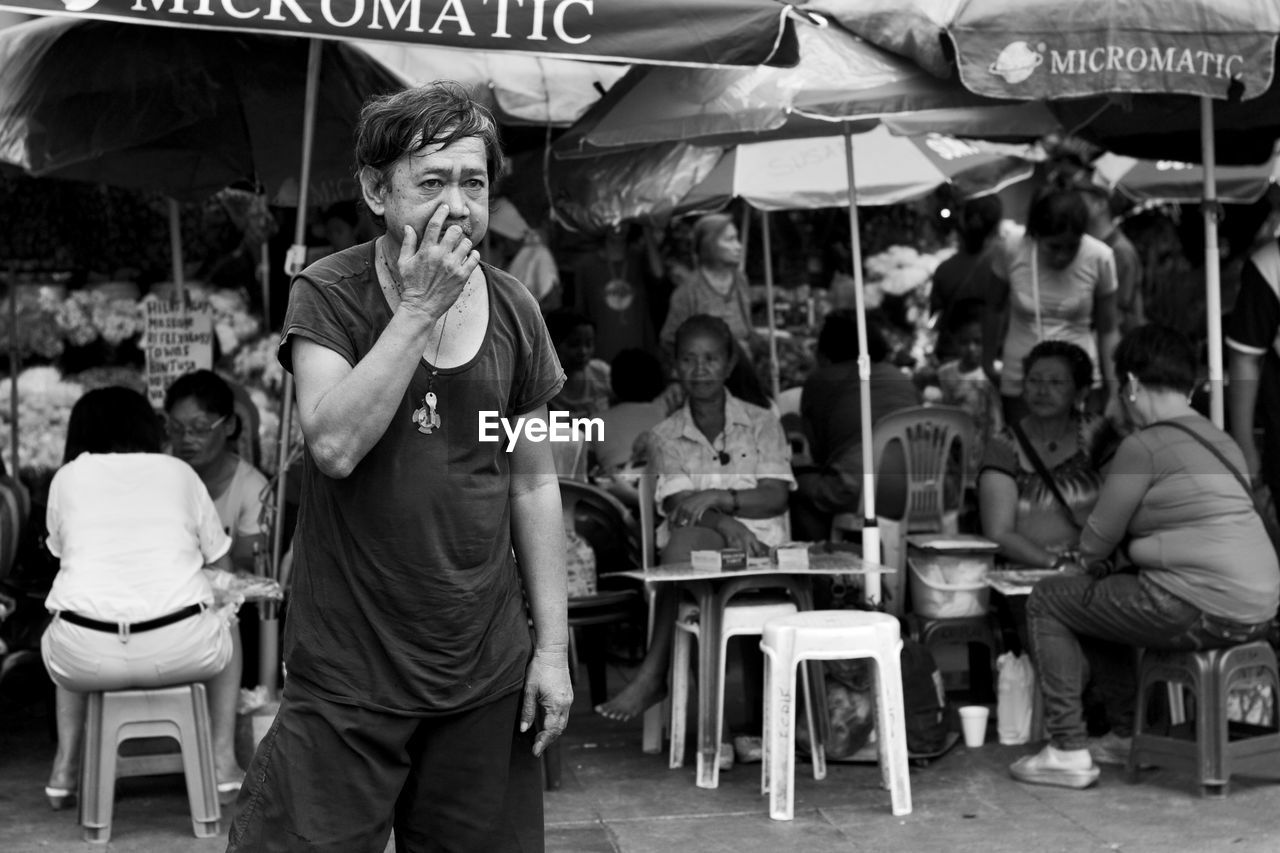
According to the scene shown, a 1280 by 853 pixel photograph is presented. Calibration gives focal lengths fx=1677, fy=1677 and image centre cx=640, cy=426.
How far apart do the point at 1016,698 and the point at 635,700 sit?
1394 millimetres

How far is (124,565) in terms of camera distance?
501 centimetres

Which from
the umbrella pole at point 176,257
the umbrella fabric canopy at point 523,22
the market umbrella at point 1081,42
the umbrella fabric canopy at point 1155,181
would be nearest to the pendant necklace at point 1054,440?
the market umbrella at point 1081,42

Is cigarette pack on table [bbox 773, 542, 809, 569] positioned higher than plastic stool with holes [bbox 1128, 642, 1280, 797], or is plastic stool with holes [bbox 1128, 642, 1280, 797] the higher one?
cigarette pack on table [bbox 773, 542, 809, 569]

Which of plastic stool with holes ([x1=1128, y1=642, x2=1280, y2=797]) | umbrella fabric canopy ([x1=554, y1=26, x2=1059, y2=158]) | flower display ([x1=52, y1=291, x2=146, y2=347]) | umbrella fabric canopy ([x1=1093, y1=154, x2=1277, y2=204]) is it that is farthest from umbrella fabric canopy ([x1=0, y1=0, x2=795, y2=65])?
umbrella fabric canopy ([x1=1093, y1=154, x2=1277, y2=204])

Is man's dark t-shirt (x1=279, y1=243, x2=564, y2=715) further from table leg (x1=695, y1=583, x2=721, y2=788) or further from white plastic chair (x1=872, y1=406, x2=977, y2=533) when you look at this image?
white plastic chair (x1=872, y1=406, x2=977, y2=533)

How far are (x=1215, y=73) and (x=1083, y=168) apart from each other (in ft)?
22.2

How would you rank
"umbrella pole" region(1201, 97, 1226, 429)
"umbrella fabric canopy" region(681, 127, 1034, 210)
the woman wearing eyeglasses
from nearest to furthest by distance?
the woman wearing eyeglasses < "umbrella pole" region(1201, 97, 1226, 429) < "umbrella fabric canopy" region(681, 127, 1034, 210)

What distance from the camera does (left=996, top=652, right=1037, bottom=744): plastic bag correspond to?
6.07 m

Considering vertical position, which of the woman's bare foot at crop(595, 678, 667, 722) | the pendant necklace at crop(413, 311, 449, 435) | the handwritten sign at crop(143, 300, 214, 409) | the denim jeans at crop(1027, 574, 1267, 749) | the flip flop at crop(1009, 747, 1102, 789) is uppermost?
the handwritten sign at crop(143, 300, 214, 409)

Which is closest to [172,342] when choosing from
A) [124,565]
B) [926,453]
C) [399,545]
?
[124,565]

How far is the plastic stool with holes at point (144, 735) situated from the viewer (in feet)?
16.4

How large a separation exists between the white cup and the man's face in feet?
12.6

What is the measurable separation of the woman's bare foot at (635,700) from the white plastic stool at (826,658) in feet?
2.49

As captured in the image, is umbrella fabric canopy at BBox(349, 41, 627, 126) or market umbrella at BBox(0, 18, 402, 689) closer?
market umbrella at BBox(0, 18, 402, 689)
